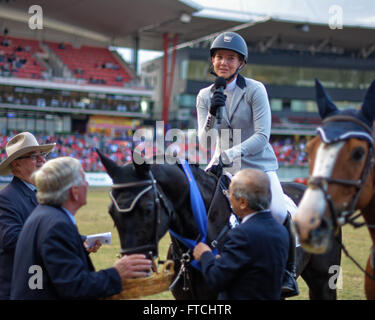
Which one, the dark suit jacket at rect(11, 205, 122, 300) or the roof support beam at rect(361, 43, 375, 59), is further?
the roof support beam at rect(361, 43, 375, 59)

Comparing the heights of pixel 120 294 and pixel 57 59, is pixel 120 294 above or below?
below

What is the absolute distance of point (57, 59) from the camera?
129ft

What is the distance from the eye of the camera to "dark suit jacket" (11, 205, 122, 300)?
2775 mm

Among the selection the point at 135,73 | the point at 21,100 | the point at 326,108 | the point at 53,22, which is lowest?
the point at 326,108

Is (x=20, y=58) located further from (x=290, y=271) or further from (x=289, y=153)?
(x=290, y=271)

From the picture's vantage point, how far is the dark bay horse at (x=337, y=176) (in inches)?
95.8

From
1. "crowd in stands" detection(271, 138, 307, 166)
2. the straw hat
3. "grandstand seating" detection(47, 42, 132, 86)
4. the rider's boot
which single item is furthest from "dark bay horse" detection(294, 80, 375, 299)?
"grandstand seating" detection(47, 42, 132, 86)

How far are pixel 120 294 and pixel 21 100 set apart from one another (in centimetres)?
3439

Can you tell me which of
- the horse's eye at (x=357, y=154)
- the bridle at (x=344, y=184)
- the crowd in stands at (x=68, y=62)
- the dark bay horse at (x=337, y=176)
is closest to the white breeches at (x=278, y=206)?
the dark bay horse at (x=337, y=176)

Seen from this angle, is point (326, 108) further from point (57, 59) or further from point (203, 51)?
point (203, 51)

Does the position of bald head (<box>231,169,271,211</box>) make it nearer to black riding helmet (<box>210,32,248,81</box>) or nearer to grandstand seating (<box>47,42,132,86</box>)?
black riding helmet (<box>210,32,248,81</box>)

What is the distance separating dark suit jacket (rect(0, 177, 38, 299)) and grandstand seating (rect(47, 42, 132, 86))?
35839mm

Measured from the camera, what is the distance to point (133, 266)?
3006 millimetres

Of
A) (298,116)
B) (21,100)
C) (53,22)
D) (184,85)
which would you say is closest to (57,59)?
(53,22)
